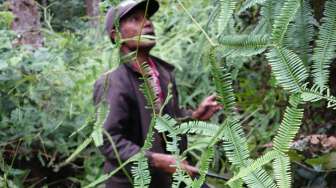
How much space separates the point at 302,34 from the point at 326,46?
15cm

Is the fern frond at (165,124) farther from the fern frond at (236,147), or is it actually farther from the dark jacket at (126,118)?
the dark jacket at (126,118)

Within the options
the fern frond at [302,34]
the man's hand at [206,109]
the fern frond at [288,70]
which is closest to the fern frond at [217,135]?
the fern frond at [288,70]

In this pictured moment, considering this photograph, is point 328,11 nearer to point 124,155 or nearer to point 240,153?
point 240,153

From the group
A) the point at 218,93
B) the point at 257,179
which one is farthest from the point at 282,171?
the point at 218,93

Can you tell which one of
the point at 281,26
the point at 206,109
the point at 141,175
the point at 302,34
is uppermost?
the point at 281,26

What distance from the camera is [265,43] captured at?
0.78m

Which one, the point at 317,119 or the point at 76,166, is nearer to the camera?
the point at 317,119

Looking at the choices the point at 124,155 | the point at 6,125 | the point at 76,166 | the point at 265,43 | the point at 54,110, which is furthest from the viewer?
the point at 76,166

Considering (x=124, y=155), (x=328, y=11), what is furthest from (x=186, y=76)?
(x=328, y=11)

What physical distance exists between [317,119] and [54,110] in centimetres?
189

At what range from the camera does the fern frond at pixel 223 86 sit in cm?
78

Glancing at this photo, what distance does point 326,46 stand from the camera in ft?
2.85

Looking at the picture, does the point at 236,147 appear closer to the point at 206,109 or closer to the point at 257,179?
the point at 257,179

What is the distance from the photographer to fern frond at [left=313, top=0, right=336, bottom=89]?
848mm
